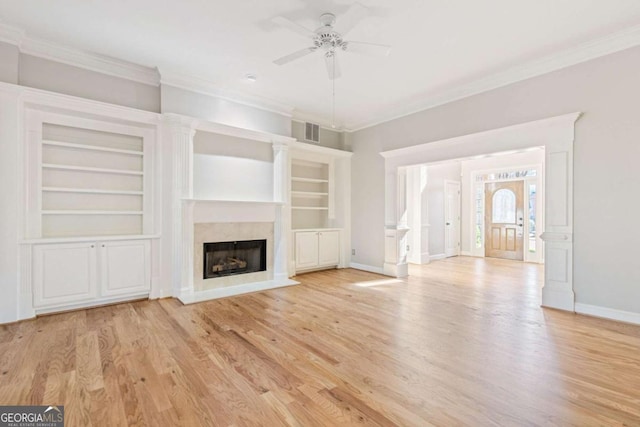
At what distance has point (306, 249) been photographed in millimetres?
A: 5863

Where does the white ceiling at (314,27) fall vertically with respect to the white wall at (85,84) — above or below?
above

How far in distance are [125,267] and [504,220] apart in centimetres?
857

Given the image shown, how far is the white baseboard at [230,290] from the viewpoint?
4082 mm

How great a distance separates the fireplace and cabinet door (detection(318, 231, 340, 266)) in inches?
54.0

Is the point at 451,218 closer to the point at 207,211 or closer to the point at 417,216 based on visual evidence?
the point at 417,216

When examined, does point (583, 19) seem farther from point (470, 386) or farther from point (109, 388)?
point (109, 388)

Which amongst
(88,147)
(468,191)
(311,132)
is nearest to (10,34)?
(88,147)

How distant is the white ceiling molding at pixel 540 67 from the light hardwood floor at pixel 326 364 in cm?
299

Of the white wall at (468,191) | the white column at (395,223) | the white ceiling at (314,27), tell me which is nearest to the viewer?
the white ceiling at (314,27)

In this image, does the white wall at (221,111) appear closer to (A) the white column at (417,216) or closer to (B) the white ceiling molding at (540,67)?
(B) the white ceiling molding at (540,67)

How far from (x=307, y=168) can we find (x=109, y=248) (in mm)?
3863

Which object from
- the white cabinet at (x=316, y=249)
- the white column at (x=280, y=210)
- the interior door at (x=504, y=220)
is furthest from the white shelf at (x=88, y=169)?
the interior door at (x=504, y=220)

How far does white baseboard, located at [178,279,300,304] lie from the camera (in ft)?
13.4

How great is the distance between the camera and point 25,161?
11.0 ft
